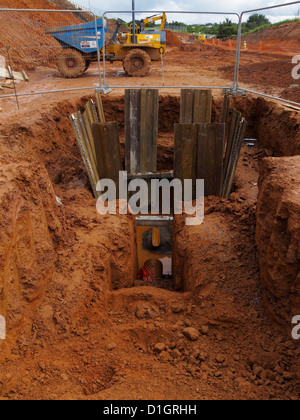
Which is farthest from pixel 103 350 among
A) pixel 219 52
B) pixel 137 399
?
pixel 219 52

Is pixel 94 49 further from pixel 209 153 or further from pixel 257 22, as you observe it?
pixel 257 22

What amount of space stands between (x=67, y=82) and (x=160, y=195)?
669 cm

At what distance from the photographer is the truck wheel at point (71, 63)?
12.6 metres

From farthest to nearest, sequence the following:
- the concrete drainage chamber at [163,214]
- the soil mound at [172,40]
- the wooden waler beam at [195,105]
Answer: the soil mound at [172,40]
the wooden waler beam at [195,105]
the concrete drainage chamber at [163,214]

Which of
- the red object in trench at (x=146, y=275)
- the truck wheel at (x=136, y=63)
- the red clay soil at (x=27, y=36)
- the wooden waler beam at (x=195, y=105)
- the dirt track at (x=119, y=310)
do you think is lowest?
the red object in trench at (x=146, y=275)

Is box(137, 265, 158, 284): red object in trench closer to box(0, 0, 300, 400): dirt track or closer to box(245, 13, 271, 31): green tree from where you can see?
box(0, 0, 300, 400): dirt track

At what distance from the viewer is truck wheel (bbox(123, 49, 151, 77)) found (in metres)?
12.7

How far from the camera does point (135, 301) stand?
4039 mm

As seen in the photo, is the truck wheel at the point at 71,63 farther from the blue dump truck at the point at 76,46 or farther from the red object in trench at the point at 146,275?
the red object in trench at the point at 146,275

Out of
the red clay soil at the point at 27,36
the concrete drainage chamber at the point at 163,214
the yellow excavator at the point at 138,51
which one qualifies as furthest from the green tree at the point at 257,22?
the concrete drainage chamber at the point at 163,214

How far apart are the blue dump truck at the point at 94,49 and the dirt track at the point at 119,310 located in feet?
26.3

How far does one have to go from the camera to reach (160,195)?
750 centimetres

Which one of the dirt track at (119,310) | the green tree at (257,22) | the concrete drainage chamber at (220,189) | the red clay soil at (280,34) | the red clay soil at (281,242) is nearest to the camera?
the dirt track at (119,310)

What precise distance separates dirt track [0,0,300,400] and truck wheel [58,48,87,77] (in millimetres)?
7901
